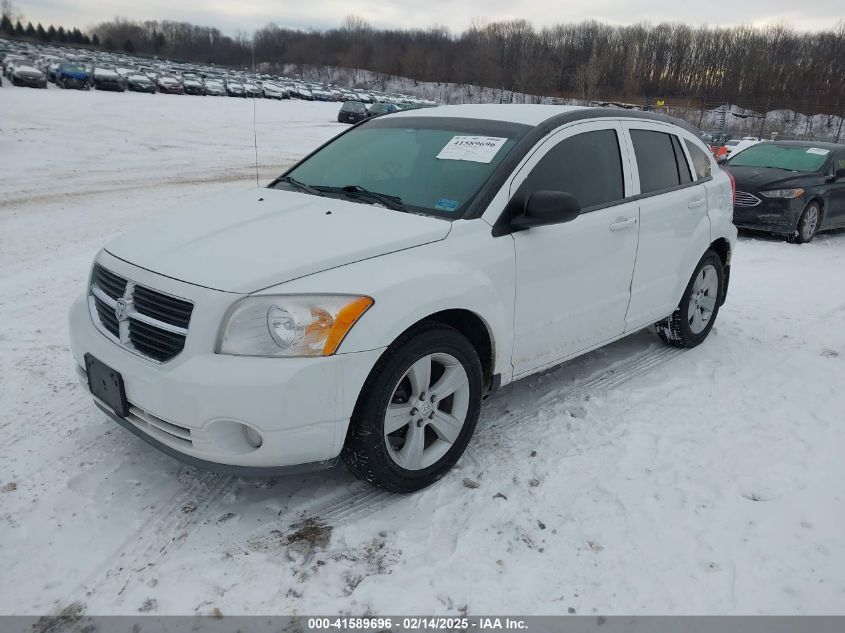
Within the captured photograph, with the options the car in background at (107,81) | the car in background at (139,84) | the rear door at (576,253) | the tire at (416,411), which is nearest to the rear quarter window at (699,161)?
the rear door at (576,253)

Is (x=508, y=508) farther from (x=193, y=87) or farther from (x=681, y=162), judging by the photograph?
(x=193, y=87)

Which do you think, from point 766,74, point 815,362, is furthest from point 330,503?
point 766,74

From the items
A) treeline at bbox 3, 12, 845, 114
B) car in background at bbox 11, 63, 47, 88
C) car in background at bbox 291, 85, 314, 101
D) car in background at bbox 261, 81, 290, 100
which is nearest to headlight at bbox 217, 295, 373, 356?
car in background at bbox 11, 63, 47, 88

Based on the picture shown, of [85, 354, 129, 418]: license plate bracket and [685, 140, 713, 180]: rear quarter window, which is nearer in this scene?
[85, 354, 129, 418]: license plate bracket

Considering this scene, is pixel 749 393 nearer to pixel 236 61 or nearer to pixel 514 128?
pixel 514 128

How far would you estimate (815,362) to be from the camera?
16.6 feet

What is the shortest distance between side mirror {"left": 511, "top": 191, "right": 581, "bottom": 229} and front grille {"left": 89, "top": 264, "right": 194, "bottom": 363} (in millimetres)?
1690

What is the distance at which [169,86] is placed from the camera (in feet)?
135

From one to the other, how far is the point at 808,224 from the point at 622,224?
797 cm

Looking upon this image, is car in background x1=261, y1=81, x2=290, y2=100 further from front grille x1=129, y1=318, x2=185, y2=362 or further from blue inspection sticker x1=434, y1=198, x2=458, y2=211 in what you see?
front grille x1=129, y1=318, x2=185, y2=362

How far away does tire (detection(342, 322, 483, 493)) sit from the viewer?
2830 mm

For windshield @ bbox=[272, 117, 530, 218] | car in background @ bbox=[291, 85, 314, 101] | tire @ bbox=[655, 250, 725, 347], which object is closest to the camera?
windshield @ bbox=[272, 117, 530, 218]

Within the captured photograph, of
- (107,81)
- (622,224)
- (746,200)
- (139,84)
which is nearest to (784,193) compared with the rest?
(746,200)

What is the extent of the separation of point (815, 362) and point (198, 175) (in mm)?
12082
